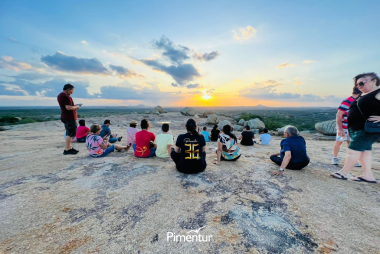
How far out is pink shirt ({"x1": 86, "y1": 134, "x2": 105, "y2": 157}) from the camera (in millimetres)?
5305

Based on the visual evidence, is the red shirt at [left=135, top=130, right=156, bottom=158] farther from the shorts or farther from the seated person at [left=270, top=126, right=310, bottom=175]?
the shorts

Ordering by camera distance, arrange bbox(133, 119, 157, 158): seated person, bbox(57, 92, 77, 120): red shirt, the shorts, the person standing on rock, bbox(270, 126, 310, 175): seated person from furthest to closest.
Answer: bbox(133, 119, 157, 158): seated person
bbox(57, 92, 77, 120): red shirt
bbox(270, 126, 310, 175): seated person
the shorts
the person standing on rock

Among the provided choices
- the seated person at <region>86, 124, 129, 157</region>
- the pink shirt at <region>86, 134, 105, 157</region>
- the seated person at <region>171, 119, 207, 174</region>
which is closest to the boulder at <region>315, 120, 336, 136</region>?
the seated person at <region>171, 119, 207, 174</region>

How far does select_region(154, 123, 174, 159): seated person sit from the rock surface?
3.78 ft

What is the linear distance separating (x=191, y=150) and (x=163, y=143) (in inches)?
67.1

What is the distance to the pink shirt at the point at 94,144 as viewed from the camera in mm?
5305

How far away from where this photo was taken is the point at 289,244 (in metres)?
1.92

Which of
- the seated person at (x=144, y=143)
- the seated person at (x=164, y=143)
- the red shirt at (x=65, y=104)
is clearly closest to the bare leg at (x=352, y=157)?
the seated person at (x=164, y=143)

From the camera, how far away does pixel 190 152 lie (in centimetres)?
387

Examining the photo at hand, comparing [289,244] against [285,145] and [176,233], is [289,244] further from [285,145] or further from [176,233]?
[285,145]

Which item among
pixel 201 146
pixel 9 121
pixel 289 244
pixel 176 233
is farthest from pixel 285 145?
pixel 9 121

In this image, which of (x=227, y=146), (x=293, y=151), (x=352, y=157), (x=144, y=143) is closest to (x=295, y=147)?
(x=293, y=151)

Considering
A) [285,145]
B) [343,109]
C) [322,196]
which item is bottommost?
[322,196]

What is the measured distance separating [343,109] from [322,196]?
2.65 meters
